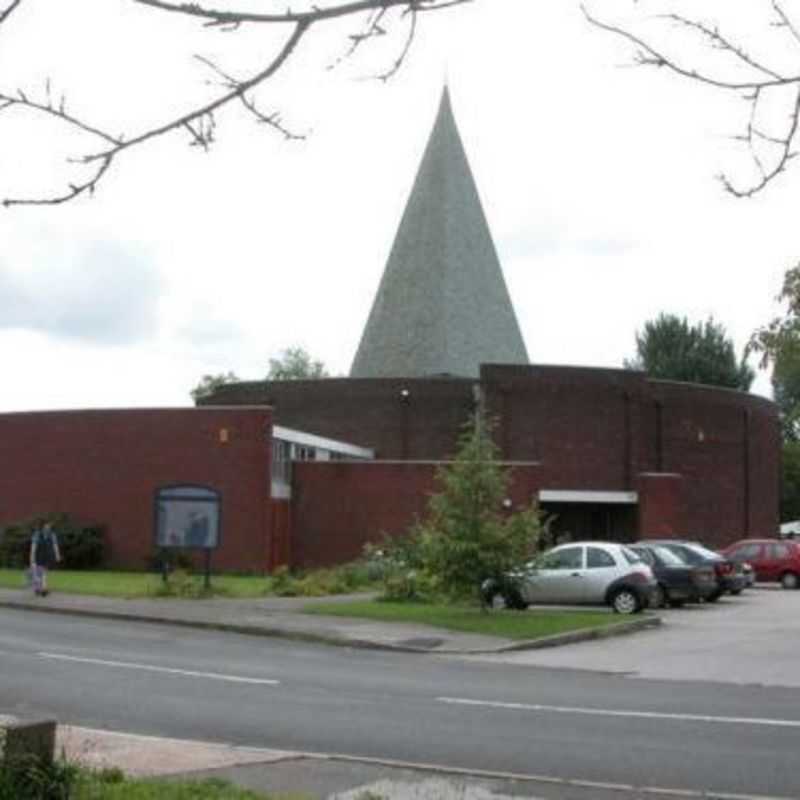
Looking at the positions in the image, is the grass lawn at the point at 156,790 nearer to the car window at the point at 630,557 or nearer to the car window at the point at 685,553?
the car window at the point at 630,557

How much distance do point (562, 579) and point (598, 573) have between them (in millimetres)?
742

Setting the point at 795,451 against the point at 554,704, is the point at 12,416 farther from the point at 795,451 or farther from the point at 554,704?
the point at 795,451

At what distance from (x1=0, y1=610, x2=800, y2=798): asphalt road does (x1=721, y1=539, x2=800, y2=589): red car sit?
1017 inches

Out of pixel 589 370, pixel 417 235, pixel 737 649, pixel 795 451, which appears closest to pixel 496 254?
pixel 417 235

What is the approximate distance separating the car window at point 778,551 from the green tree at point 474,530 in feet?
65.2

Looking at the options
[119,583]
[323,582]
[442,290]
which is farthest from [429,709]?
[442,290]

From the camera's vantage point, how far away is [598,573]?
28984 mm

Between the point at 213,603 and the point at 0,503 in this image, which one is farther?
the point at 0,503

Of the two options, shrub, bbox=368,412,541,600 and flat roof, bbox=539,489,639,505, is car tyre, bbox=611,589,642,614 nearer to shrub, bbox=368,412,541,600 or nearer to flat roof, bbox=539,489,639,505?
shrub, bbox=368,412,541,600

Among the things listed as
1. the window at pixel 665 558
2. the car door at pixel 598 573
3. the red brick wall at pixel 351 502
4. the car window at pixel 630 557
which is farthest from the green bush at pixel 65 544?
the car window at pixel 630 557

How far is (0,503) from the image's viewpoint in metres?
44.2

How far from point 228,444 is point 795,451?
56.8 m

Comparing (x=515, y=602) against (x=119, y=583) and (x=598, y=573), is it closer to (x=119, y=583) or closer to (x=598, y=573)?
(x=598, y=573)

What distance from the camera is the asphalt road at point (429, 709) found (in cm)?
1078
